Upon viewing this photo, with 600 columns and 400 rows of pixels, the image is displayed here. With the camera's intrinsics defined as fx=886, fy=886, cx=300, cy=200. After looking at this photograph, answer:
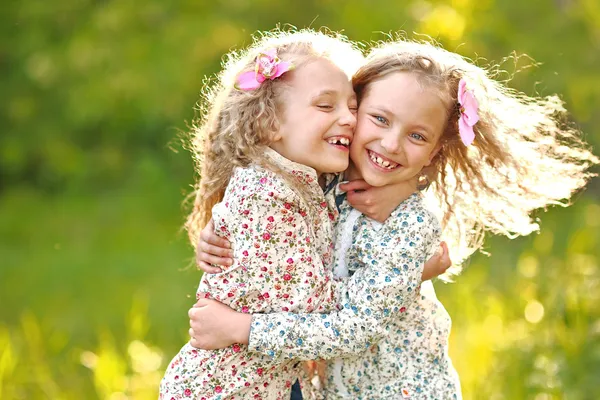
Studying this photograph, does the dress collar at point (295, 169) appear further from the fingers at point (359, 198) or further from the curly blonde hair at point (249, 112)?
the fingers at point (359, 198)

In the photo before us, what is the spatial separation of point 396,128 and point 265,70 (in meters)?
0.41

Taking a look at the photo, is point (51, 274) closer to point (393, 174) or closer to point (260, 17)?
point (260, 17)

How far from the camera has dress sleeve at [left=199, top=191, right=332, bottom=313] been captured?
7.88 feet

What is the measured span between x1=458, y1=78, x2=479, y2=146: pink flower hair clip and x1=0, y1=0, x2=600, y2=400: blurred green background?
3.71ft

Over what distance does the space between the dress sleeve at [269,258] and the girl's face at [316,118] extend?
16 centimetres

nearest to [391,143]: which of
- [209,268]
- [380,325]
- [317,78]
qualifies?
[317,78]

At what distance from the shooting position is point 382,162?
101 inches

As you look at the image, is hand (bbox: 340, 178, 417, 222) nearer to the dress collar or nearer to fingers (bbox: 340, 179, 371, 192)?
fingers (bbox: 340, 179, 371, 192)

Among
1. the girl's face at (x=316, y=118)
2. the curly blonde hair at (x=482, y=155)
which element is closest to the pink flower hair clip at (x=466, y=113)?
the curly blonde hair at (x=482, y=155)

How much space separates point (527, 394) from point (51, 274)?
4.76 metres

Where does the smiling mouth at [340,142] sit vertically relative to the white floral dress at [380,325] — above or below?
above

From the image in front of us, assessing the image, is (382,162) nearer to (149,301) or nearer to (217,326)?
(217,326)

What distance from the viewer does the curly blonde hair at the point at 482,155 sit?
2.60m

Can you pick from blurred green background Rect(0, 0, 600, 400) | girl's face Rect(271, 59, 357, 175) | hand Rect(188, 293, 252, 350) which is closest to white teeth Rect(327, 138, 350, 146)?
girl's face Rect(271, 59, 357, 175)
